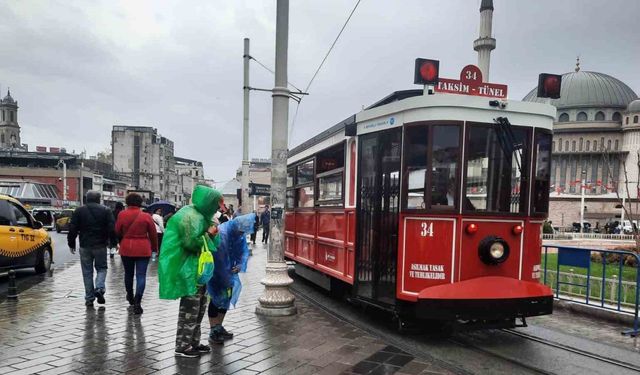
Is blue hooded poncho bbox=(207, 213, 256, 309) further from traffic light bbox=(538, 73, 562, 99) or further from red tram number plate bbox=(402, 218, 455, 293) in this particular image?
traffic light bbox=(538, 73, 562, 99)

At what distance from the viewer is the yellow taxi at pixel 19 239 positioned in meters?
9.41

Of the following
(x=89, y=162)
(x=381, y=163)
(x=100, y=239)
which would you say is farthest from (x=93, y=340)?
(x=89, y=162)

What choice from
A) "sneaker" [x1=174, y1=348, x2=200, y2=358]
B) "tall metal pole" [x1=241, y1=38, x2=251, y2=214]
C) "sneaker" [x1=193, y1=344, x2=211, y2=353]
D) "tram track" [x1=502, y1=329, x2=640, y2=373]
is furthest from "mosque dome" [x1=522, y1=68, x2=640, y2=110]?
"sneaker" [x1=174, y1=348, x2=200, y2=358]

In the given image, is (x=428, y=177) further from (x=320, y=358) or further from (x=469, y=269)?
(x=320, y=358)

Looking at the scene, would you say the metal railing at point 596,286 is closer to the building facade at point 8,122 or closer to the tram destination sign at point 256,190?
the tram destination sign at point 256,190

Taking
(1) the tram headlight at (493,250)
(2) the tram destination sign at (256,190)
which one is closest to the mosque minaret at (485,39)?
(2) the tram destination sign at (256,190)

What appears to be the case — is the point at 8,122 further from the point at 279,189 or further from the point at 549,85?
the point at 549,85

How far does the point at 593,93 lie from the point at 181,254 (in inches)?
3433

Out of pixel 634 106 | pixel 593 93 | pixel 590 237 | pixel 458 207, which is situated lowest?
pixel 590 237

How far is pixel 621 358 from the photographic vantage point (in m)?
5.29

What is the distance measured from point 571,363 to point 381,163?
327cm

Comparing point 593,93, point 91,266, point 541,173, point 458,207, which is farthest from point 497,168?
point 593,93

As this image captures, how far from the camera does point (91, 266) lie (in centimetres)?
708

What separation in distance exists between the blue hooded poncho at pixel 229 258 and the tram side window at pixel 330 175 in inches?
94.2
